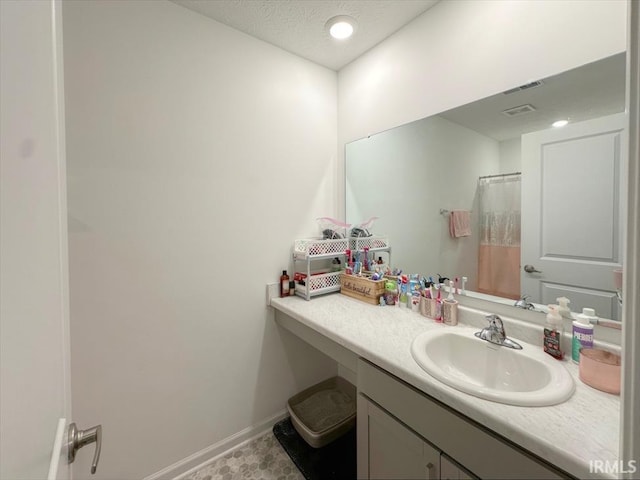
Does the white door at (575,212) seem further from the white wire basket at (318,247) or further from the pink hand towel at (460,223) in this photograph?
the white wire basket at (318,247)

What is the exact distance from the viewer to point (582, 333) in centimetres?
87

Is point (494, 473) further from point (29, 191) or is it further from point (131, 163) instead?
point (131, 163)

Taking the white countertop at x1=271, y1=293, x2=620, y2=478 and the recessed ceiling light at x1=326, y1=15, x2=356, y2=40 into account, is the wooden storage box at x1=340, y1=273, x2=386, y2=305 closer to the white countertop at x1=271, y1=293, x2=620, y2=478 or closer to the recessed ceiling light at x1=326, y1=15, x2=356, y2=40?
the white countertop at x1=271, y1=293, x2=620, y2=478

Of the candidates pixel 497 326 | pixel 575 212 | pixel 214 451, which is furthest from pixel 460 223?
pixel 214 451

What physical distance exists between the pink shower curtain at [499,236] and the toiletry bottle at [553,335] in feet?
0.58

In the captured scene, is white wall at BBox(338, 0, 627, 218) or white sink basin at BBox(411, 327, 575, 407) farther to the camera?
white wall at BBox(338, 0, 627, 218)

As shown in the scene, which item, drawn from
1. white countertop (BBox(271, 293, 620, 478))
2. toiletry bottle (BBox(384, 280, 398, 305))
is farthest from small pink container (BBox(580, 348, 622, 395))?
toiletry bottle (BBox(384, 280, 398, 305))

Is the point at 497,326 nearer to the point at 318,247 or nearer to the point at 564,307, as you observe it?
the point at 564,307

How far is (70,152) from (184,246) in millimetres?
585

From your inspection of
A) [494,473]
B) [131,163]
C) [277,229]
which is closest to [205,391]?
[277,229]

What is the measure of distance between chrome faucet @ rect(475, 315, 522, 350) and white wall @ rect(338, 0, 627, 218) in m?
0.99

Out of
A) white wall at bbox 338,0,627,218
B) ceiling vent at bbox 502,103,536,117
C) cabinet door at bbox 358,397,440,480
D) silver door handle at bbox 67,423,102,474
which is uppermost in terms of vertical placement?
white wall at bbox 338,0,627,218

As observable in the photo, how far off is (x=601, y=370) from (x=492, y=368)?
0.32 meters

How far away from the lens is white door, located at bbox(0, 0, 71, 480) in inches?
11.6
